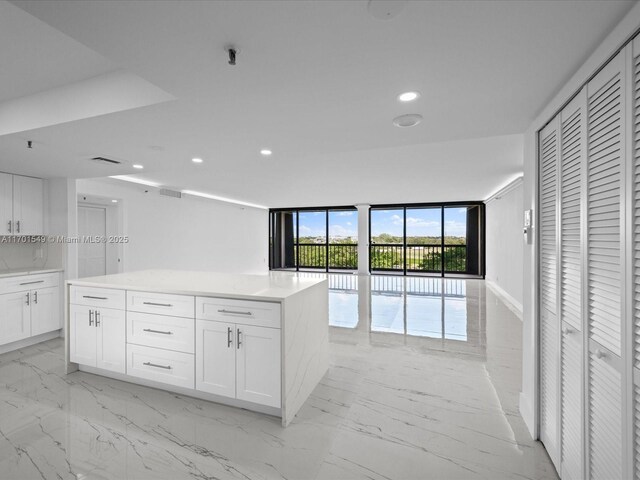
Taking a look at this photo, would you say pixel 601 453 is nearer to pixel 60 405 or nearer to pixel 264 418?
pixel 264 418

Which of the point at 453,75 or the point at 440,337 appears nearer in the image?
the point at 453,75

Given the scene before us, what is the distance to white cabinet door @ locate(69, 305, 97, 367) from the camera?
279 cm

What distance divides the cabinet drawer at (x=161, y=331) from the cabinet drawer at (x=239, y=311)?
17cm

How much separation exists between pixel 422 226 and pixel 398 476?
8.84 metres

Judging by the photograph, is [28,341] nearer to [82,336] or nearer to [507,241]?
[82,336]

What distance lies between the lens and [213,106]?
1913 mm

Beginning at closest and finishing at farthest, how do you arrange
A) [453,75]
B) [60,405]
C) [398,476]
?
1. [453,75]
2. [398,476]
3. [60,405]

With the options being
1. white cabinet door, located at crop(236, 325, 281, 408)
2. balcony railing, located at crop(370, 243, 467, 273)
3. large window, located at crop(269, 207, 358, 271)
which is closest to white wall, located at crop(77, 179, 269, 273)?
large window, located at crop(269, 207, 358, 271)

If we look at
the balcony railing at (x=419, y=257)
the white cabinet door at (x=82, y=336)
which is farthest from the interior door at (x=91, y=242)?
the balcony railing at (x=419, y=257)

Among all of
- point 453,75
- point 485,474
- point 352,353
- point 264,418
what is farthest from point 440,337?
point 453,75

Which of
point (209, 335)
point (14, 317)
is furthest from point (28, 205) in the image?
point (209, 335)

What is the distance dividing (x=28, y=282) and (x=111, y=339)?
2056 millimetres

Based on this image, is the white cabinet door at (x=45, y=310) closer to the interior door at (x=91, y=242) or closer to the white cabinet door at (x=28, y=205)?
the white cabinet door at (x=28, y=205)

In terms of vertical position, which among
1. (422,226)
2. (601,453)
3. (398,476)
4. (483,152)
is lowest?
(398,476)
